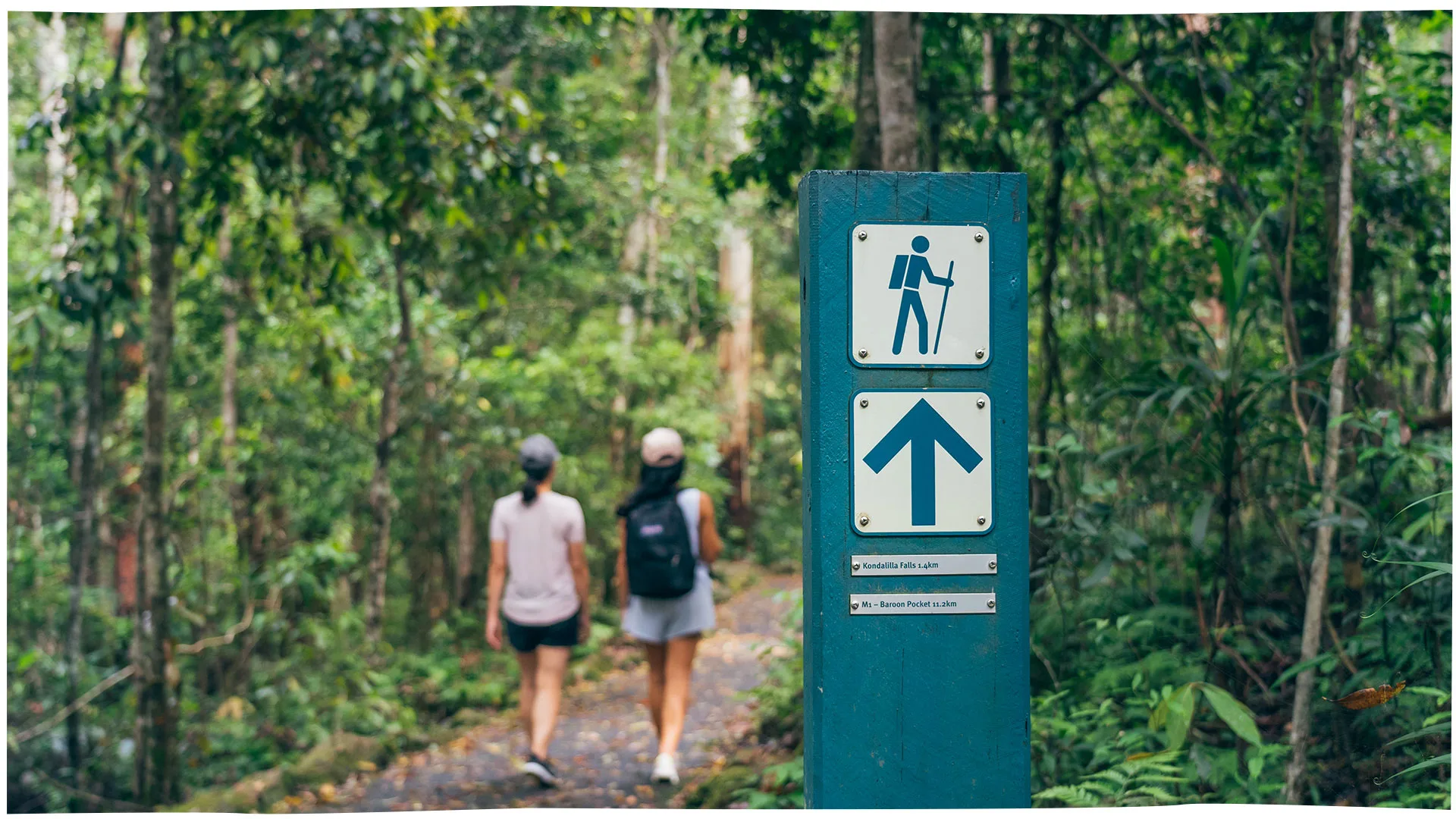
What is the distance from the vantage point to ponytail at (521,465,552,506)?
5.27 metres

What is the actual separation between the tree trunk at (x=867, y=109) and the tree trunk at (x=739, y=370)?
40.2ft

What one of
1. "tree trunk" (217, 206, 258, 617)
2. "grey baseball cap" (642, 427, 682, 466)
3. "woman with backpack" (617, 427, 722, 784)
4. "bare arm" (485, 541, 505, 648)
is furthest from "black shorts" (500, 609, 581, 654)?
"tree trunk" (217, 206, 258, 617)

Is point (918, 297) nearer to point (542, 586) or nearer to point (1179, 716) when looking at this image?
point (1179, 716)

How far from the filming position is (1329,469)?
13.1 ft

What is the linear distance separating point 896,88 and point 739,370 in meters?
14.3

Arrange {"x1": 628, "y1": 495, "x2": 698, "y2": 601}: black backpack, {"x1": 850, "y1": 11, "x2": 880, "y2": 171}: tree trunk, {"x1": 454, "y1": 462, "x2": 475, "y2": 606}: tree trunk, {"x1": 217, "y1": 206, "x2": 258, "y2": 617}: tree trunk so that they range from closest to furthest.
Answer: {"x1": 850, "y1": 11, "x2": 880, "y2": 171}: tree trunk < {"x1": 628, "y1": 495, "x2": 698, "y2": 601}: black backpack < {"x1": 217, "y1": 206, "x2": 258, "y2": 617}: tree trunk < {"x1": 454, "y1": 462, "x2": 475, "y2": 606}: tree trunk

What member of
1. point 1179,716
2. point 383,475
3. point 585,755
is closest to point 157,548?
point 383,475

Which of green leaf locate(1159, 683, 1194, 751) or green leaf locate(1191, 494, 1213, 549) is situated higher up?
green leaf locate(1191, 494, 1213, 549)

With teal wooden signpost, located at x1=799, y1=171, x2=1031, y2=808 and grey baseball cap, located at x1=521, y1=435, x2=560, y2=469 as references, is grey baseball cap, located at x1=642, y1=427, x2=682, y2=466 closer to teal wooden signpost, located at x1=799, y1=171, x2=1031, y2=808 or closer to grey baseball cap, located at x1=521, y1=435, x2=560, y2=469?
grey baseball cap, located at x1=521, y1=435, x2=560, y2=469

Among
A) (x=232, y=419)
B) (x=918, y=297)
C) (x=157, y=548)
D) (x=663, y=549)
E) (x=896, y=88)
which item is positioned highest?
(x=896, y=88)

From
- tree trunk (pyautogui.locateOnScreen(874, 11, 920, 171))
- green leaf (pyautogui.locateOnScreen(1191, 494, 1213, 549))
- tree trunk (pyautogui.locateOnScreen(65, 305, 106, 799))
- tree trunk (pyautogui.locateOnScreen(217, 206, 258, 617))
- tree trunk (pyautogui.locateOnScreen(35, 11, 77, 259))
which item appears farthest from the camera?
tree trunk (pyautogui.locateOnScreen(35, 11, 77, 259))

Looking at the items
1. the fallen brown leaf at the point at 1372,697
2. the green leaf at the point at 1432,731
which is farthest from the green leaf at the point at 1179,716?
the green leaf at the point at 1432,731

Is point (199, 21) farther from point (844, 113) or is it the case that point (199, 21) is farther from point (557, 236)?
point (844, 113)

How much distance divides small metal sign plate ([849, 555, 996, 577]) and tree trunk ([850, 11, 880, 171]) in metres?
2.92
